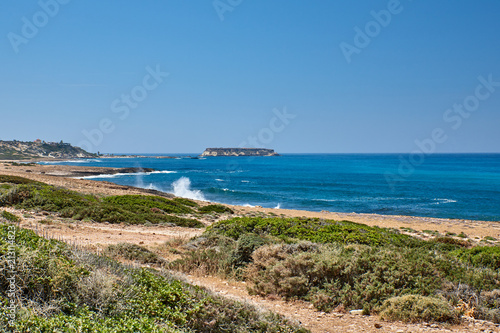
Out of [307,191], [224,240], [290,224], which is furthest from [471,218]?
[224,240]

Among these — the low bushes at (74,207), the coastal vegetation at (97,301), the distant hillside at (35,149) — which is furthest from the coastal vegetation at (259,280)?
the distant hillside at (35,149)

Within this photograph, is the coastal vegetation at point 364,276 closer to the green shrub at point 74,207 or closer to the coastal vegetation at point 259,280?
the coastal vegetation at point 259,280

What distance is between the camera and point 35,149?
160 metres

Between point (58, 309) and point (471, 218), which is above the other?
point (58, 309)

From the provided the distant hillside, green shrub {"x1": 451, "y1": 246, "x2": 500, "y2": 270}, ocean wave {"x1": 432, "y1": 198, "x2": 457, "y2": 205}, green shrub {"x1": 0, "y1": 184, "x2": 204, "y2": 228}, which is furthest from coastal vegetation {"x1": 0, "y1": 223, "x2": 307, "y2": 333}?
the distant hillside

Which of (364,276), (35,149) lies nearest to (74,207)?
(364,276)

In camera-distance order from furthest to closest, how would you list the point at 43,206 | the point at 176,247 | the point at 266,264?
the point at 43,206 < the point at 176,247 < the point at 266,264

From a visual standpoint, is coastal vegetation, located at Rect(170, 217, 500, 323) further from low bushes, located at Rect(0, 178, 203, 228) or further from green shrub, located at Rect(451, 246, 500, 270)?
low bushes, located at Rect(0, 178, 203, 228)

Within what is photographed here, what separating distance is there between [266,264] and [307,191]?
44056 mm

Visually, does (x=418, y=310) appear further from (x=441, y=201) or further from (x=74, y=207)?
(x=441, y=201)

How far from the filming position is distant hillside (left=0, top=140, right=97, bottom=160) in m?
141

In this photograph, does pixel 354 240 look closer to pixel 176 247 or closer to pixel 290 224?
pixel 290 224

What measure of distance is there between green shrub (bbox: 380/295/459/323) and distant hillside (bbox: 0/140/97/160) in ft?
495

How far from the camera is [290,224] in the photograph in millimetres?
11953
